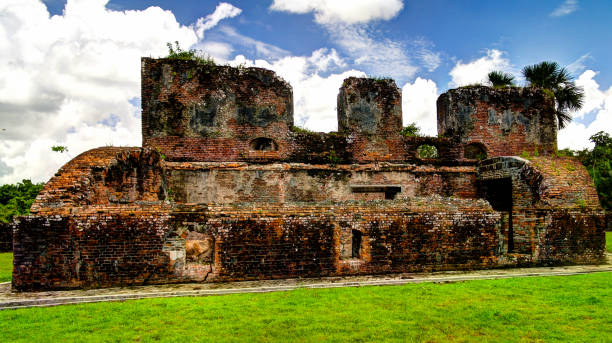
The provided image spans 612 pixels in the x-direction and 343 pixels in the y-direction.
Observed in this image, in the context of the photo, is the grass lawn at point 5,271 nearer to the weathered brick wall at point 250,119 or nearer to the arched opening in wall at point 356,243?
the weathered brick wall at point 250,119

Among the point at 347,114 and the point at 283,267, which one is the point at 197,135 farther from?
the point at 283,267

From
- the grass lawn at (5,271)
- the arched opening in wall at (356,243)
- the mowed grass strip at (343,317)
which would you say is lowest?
the grass lawn at (5,271)

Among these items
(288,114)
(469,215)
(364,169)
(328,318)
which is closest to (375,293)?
(328,318)

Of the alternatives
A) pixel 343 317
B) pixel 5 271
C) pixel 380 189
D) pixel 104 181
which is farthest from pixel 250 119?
pixel 343 317

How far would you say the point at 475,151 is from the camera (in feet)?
48.2

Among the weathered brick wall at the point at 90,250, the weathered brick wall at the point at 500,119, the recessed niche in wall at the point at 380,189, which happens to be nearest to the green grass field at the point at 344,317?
the weathered brick wall at the point at 90,250

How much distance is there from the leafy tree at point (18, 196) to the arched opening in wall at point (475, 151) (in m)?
24.2

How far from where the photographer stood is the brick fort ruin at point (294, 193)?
764cm

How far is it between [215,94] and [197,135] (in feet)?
4.79

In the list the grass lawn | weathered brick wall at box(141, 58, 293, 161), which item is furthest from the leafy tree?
weathered brick wall at box(141, 58, 293, 161)

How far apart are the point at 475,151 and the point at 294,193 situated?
705 centimetres

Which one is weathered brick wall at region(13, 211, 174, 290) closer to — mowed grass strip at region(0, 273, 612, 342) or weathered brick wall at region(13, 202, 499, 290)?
weathered brick wall at region(13, 202, 499, 290)

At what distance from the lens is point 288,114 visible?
1342 cm

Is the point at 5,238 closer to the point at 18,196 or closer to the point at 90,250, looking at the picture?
the point at 18,196
